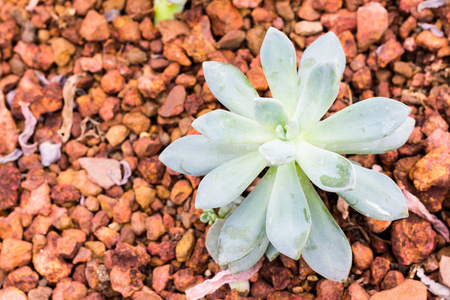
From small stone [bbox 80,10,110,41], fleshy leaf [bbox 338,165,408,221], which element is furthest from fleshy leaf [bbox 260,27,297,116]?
small stone [bbox 80,10,110,41]

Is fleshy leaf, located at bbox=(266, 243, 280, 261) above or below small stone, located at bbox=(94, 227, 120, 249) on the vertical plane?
above

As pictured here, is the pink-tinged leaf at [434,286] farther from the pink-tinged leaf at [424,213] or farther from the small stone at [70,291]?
the small stone at [70,291]

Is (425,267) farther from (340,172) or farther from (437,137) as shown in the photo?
(340,172)

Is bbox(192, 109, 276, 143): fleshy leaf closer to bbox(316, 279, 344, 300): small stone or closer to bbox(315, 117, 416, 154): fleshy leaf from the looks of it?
bbox(315, 117, 416, 154): fleshy leaf

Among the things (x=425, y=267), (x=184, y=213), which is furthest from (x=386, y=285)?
(x=184, y=213)

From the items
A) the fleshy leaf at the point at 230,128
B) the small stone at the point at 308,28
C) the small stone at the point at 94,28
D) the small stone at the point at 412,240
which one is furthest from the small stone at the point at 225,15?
the small stone at the point at 412,240

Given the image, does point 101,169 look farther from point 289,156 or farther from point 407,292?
point 407,292

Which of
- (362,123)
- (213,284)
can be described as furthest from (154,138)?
(362,123)
